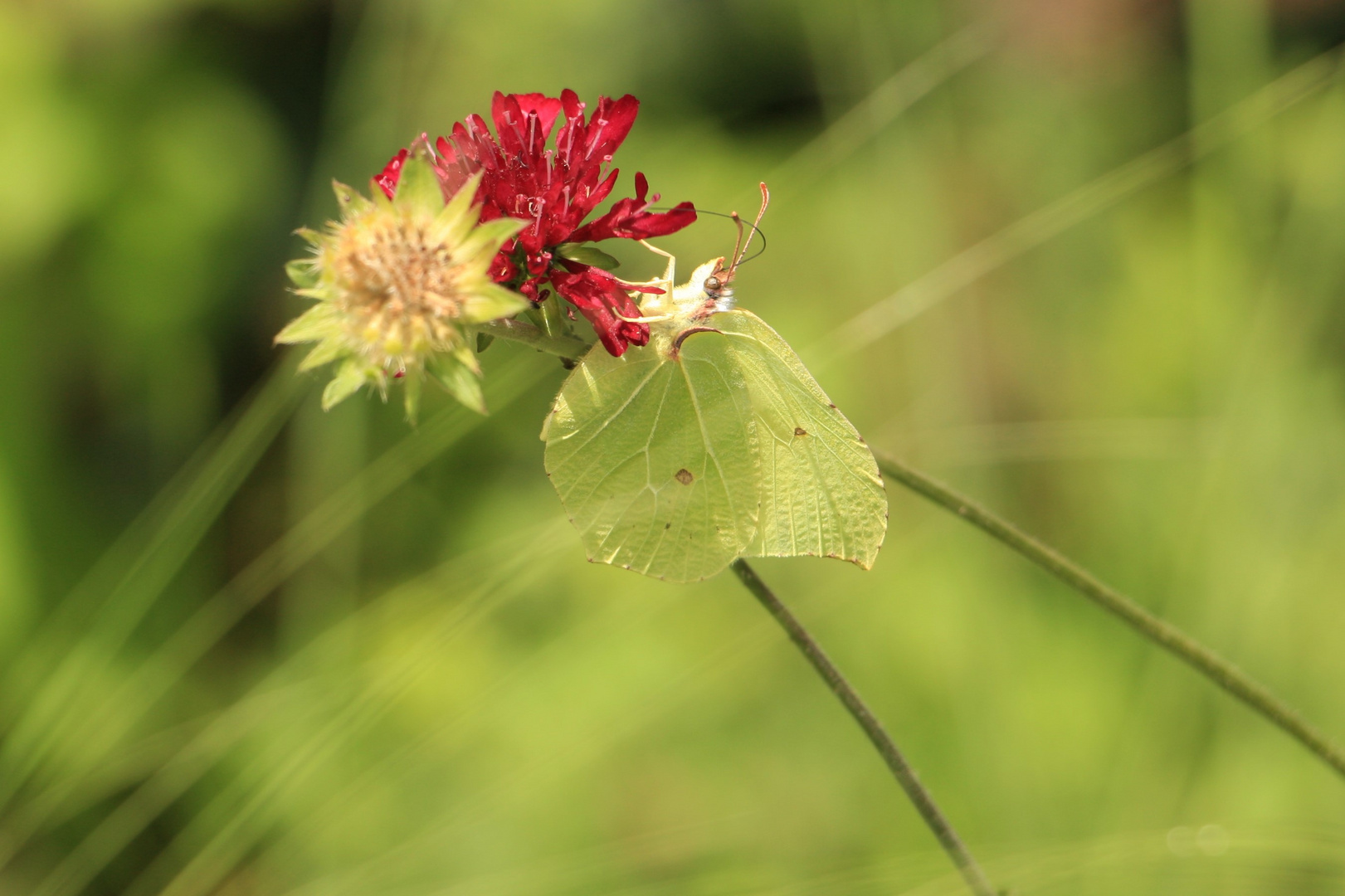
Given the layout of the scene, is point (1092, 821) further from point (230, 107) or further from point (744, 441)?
point (230, 107)

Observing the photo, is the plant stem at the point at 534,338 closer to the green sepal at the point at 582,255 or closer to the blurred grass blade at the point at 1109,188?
the green sepal at the point at 582,255

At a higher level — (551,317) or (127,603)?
(127,603)

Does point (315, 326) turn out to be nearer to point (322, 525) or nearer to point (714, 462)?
point (714, 462)

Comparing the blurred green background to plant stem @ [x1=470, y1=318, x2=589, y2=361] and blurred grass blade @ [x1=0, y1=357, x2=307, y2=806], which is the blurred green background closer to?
blurred grass blade @ [x1=0, y1=357, x2=307, y2=806]

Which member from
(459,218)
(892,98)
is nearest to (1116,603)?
(459,218)

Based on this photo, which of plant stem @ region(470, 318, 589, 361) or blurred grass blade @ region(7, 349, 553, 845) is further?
blurred grass blade @ region(7, 349, 553, 845)

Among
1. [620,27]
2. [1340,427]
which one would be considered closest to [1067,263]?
[1340,427]

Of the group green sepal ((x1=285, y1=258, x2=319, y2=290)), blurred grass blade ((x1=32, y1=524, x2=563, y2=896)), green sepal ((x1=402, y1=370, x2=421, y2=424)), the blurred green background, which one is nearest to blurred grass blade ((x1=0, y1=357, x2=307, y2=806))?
the blurred green background

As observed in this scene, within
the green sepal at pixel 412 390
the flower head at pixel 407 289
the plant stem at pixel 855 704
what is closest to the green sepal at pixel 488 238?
the flower head at pixel 407 289
